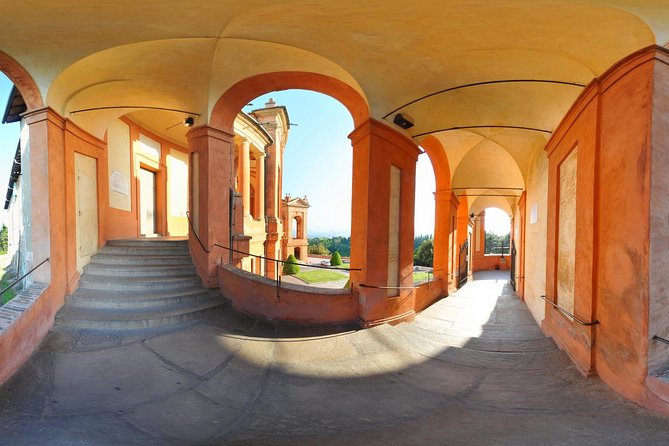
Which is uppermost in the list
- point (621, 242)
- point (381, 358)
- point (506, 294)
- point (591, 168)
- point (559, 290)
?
point (591, 168)

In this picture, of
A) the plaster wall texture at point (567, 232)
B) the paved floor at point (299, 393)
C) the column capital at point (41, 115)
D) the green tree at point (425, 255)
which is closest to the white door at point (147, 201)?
the column capital at point (41, 115)

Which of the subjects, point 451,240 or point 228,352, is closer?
point 228,352

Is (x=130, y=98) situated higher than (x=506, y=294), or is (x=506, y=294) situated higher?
(x=130, y=98)

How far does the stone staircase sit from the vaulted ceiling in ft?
9.65

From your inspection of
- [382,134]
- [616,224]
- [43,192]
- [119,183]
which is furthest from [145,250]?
[616,224]

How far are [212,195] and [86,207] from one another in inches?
112

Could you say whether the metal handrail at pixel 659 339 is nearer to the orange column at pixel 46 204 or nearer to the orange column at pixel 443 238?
the orange column at pixel 46 204

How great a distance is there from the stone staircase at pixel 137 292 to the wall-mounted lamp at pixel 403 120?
202 inches

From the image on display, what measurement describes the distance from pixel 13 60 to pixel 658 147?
28.9 ft

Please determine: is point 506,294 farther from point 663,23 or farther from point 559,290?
point 663,23

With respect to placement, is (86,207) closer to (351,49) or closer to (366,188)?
(366,188)

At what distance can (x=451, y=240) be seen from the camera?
12156 millimetres

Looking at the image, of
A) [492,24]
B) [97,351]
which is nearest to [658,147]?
[492,24]

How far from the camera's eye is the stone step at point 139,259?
261 inches
